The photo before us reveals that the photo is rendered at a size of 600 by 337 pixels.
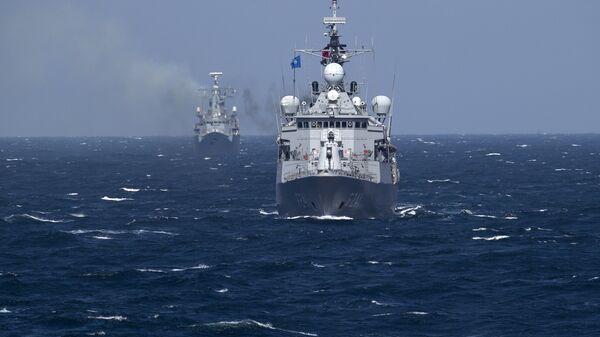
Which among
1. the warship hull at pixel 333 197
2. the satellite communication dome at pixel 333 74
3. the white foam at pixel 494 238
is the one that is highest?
the satellite communication dome at pixel 333 74

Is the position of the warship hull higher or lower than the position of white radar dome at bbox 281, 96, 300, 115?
lower

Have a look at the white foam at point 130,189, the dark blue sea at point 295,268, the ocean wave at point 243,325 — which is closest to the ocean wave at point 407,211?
the dark blue sea at point 295,268

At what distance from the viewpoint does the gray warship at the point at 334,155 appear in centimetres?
6775

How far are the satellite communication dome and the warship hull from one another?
34.0ft

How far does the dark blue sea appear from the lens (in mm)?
39094

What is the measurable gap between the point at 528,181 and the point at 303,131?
154ft

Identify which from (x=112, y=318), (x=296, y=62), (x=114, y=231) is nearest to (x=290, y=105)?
(x=296, y=62)

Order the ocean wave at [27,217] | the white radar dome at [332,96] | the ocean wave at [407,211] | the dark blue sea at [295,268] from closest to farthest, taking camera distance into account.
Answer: the dark blue sea at [295,268], the ocean wave at [27,217], the white radar dome at [332,96], the ocean wave at [407,211]

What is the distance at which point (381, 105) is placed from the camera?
86.1 metres

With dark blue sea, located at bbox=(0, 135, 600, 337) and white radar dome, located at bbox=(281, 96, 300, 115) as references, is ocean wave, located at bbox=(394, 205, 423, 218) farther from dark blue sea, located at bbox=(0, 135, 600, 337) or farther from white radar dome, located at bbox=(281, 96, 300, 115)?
white radar dome, located at bbox=(281, 96, 300, 115)

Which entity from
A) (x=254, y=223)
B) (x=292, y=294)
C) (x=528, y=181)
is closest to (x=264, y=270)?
(x=292, y=294)

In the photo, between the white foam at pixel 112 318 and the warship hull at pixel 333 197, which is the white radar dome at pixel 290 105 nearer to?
the warship hull at pixel 333 197

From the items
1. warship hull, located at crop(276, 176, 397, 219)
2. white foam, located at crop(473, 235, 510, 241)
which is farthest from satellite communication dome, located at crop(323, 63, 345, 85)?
white foam, located at crop(473, 235, 510, 241)

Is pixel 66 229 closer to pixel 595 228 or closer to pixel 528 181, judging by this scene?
pixel 595 228
